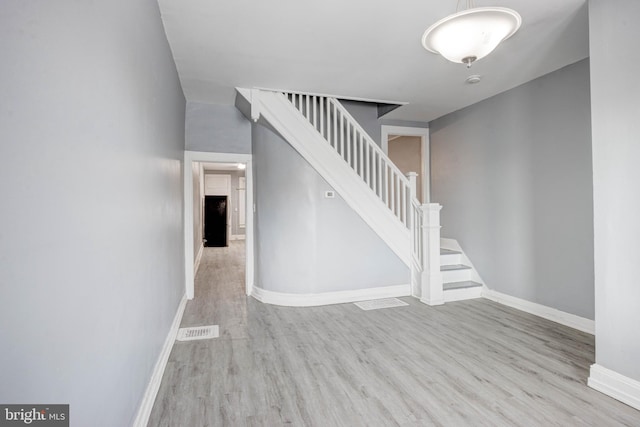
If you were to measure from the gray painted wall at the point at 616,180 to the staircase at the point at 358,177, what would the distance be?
79.7 inches

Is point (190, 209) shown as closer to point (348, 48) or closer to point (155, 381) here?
point (155, 381)

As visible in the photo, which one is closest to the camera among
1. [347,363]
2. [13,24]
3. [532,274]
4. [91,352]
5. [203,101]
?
[13,24]

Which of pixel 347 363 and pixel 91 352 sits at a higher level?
pixel 91 352

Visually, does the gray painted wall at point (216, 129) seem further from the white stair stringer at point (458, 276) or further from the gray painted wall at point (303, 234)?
the white stair stringer at point (458, 276)

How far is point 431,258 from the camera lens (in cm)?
412

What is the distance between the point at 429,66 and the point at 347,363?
2.86 m

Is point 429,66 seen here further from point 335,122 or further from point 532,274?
point 532,274

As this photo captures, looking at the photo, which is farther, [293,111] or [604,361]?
[293,111]

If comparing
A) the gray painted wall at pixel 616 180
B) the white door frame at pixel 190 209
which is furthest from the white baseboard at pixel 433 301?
the white door frame at pixel 190 209

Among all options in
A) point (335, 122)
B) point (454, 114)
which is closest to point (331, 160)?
point (335, 122)

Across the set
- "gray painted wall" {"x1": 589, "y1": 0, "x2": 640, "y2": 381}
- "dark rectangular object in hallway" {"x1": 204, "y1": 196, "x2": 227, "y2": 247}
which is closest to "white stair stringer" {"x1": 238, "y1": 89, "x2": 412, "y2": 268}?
"gray painted wall" {"x1": 589, "y1": 0, "x2": 640, "y2": 381}

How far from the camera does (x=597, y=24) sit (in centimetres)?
215

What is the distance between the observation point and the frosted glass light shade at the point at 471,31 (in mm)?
1685

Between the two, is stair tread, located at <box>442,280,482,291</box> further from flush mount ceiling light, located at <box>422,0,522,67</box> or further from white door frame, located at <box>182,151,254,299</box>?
flush mount ceiling light, located at <box>422,0,522,67</box>
